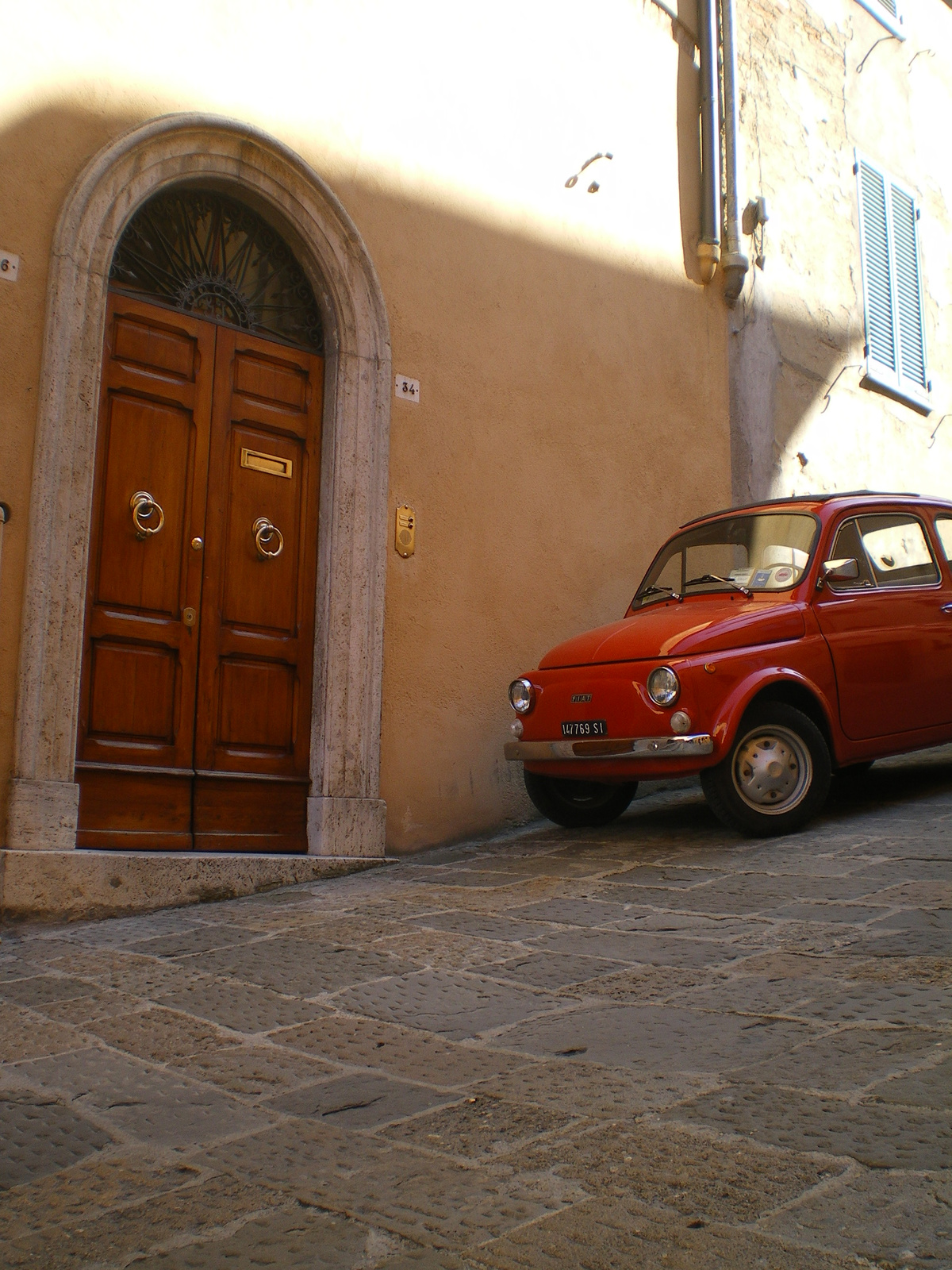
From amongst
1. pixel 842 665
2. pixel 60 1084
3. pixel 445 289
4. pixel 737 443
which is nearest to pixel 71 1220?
pixel 60 1084

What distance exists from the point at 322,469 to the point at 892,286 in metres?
6.98

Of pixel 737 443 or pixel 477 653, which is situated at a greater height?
pixel 737 443

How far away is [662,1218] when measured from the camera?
1.93m

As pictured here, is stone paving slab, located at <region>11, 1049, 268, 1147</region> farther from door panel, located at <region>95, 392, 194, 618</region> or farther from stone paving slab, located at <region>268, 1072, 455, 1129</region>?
door panel, located at <region>95, 392, 194, 618</region>

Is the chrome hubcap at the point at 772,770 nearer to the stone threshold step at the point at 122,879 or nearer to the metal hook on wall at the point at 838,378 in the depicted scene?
the stone threshold step at the point at 122,879

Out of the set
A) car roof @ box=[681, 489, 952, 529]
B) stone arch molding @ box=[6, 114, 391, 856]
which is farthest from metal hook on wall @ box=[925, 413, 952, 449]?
stone arch molding @ box=[6, 114, 391, 856]

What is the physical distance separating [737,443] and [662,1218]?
7.58 m

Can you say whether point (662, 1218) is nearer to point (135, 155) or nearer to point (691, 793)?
point (135, 155)

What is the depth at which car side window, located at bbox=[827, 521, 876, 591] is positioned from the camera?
5984 millimetres

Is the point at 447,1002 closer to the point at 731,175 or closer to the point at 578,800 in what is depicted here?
the point at 578,800

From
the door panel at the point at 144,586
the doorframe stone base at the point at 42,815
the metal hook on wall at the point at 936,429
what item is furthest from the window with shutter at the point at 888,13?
the doorframe stone base at the point at 42,815

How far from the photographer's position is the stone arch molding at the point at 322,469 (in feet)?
16.3

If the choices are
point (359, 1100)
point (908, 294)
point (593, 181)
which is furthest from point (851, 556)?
point (908, 294)

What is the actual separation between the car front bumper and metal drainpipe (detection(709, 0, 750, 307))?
475cm
